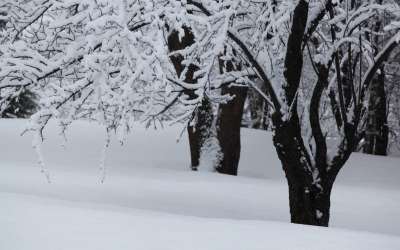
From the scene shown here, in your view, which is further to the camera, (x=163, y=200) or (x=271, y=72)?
(x=163, y=200)

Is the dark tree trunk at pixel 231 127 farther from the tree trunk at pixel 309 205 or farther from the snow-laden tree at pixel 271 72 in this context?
the tree trunk at pixel 309 205

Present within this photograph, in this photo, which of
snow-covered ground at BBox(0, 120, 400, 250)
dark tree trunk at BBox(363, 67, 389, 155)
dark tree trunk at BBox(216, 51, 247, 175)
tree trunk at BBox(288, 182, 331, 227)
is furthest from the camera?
dark tree trunk at BBox(363, 67, 389, 155)

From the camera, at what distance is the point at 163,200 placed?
28.0 ft

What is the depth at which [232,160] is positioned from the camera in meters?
12.0

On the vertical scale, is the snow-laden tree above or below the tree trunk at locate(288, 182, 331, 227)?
above

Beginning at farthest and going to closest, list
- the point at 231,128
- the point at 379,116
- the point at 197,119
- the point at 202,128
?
1. the point at 379,116
2. the point at 231,128
3. the point at 202,128
4. the point at 197,119

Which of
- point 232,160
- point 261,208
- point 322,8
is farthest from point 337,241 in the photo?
point 232,160

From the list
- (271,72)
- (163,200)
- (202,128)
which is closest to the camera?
(271,72)

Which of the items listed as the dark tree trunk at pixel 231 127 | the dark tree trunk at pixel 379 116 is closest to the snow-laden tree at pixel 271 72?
the dark tree trunk at pixel 231 127

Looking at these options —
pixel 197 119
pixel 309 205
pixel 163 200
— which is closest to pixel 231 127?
pixel 197 119

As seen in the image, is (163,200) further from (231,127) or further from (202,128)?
(231,127)

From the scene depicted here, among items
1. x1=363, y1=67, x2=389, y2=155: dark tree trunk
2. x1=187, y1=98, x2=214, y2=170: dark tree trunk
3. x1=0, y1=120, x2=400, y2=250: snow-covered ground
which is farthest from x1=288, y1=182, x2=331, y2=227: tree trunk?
x1=363, y1=67, x2=389, y2=155: dark tree trunk

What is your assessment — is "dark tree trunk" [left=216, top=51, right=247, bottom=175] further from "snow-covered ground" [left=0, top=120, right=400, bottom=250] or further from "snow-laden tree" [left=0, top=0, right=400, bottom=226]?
"snow-laden tree" [left=0, top=0, right=400, bottom=226]

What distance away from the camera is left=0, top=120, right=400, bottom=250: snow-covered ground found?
14.8 ft
